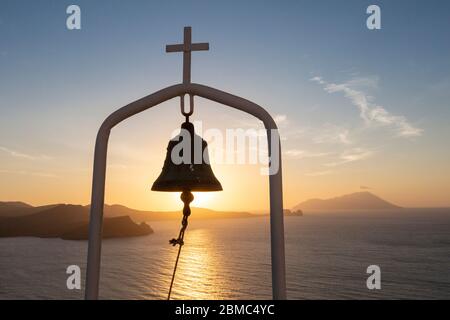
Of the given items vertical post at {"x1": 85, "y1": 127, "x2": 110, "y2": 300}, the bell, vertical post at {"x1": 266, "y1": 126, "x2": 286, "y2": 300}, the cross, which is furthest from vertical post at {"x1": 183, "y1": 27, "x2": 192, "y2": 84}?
vertical post at {"x1": 266, "y1": 126, "x2": 286, "y2": 300}

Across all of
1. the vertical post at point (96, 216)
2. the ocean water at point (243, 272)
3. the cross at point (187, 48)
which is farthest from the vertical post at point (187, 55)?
the ocean water at point (243, 272)

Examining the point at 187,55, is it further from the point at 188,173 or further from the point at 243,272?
the point at 243,272

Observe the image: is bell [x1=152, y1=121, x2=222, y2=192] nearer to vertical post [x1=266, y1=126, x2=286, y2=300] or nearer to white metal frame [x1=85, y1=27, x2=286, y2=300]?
white metal frame [x1=85, y1=27, x2=286, y2=300]

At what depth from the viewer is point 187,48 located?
401 cm

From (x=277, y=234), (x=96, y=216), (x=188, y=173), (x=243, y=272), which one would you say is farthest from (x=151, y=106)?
(x=243, y=272)

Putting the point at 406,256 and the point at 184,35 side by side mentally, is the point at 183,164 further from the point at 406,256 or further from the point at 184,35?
the point at 406,256

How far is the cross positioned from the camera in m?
3.84

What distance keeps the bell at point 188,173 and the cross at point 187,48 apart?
0.59m

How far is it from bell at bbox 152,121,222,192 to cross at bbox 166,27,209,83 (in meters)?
0.59

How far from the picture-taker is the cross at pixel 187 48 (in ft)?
12.6

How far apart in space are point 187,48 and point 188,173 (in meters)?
1.46
